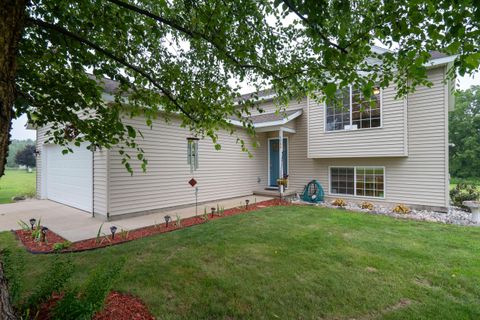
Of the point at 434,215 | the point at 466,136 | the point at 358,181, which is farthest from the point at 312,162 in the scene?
the point at 466,136

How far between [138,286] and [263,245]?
228 centimetres

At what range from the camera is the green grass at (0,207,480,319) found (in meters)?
2.59

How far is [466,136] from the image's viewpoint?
101ft

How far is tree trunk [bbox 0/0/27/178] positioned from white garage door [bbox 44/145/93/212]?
5.84 metres

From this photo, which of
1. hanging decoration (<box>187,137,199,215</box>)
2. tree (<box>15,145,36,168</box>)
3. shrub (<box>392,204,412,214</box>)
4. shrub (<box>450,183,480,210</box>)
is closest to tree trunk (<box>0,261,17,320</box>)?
hanging decoration (<box>187,137,199,215</box>)

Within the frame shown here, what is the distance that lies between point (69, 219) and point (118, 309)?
16.9 ft

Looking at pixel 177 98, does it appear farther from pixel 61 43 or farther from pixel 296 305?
pixel 296 305

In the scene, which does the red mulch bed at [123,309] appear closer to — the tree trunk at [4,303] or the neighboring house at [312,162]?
the tree trunk at [4,303]

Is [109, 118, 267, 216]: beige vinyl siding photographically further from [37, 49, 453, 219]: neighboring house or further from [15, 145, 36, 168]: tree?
[15, 145, 36, 168]: tree

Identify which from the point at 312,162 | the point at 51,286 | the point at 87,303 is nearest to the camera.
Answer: the point at 87,303

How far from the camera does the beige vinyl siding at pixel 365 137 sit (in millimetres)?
7828

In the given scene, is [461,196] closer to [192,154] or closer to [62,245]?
[192,154]

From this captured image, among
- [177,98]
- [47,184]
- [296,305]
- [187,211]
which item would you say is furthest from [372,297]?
[47,184]

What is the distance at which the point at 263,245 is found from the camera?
4426mm
